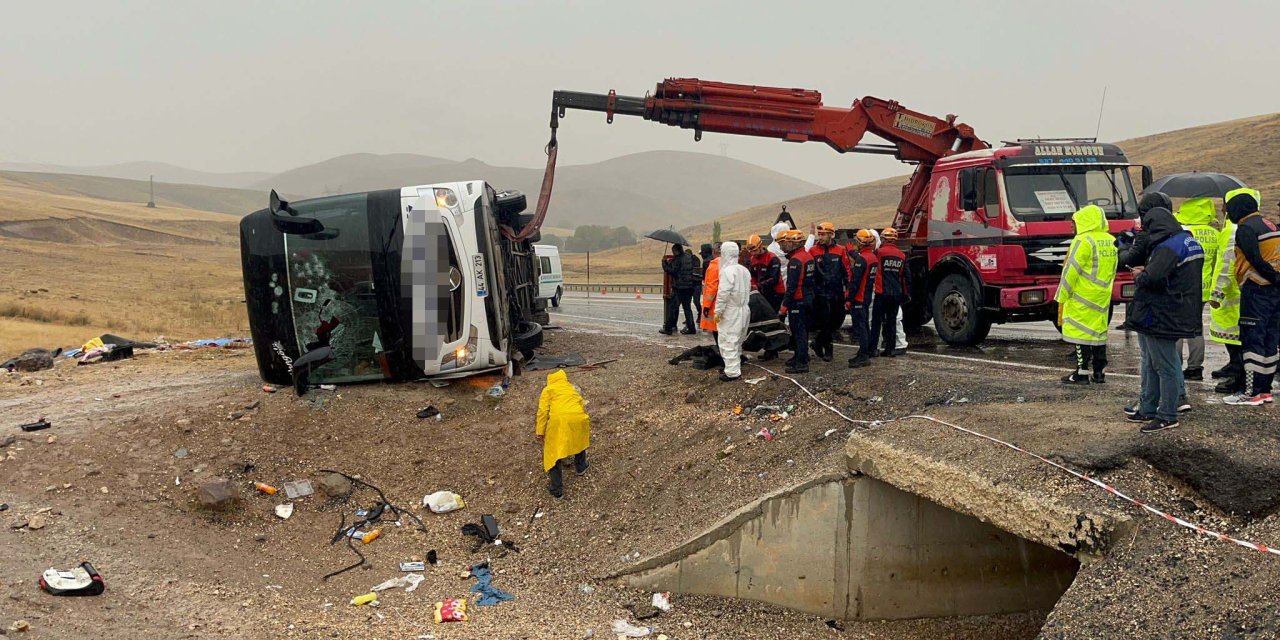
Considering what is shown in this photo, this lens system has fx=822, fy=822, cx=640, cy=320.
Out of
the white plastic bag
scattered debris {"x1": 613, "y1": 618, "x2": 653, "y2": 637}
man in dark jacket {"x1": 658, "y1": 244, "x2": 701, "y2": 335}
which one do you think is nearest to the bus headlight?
the white plastic bag

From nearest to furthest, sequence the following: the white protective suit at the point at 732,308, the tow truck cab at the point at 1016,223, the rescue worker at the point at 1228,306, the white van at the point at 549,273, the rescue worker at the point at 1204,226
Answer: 1. the rescue worker at the point at 1228,306
2. the rescue worker at the point at 1204,226
3. the white protective suit at the point at 732,308
4. the tow truck cab at the point at 1016,223
5. the white van at the point at 549,273

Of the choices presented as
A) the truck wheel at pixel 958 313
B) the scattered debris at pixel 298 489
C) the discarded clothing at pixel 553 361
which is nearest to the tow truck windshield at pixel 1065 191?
the truck wheel at pixel 958 313

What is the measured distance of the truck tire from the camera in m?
10.5

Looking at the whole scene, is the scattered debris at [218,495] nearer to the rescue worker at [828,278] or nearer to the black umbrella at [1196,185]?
the rescue worker at [828,278]

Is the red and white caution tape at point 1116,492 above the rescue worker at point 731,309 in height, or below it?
below

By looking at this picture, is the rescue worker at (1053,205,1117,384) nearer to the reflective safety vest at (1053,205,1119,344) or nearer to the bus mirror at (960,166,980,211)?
the reflective safety vest at (1053,205,1119,344)

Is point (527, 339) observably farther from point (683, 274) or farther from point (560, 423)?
point (560, 423)

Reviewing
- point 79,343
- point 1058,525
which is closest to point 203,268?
point 79,343

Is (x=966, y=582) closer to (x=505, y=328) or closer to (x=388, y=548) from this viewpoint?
(x=388, y=548)

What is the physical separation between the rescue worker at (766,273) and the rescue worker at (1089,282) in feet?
11.8

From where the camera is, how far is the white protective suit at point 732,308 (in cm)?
825

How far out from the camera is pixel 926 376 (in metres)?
7.65

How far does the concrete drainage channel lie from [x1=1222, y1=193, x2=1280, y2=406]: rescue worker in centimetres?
189

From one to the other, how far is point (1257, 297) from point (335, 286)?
26.8ft
